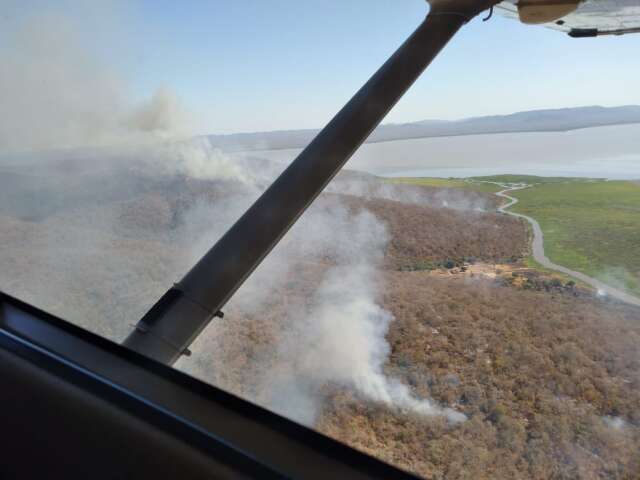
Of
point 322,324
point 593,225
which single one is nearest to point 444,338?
point 322,324

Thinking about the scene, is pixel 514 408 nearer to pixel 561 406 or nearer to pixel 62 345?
pixel 561 406

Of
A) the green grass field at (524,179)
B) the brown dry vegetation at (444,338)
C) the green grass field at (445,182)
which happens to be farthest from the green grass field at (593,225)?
the green grass field at (445,182)

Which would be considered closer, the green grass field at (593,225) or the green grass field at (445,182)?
the green grass field at (593,225)

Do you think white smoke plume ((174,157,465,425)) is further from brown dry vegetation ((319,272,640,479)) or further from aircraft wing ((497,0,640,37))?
aircraft wing ((497,0,640,37))

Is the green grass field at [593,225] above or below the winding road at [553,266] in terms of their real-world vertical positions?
above

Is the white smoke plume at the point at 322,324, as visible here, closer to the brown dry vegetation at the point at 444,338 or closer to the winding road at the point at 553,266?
the brown dry vegetation at the point at 444,338

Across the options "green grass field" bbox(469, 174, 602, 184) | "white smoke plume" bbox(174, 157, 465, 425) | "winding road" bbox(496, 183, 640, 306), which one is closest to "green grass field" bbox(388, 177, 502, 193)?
"green grass field" bbox(469, 174, 602, 184)
